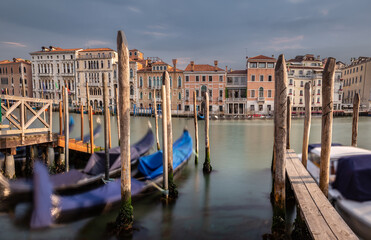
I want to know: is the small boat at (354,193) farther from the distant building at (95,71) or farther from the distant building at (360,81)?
the distant building at (360,81)

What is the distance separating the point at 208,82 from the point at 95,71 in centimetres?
1725

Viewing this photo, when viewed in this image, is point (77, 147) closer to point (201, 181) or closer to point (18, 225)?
point (18, 225)

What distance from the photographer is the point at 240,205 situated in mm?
5922

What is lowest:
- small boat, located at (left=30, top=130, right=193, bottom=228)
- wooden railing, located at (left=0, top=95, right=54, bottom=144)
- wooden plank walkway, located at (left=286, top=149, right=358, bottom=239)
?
small boat, located at (left=30, top=130, right=193, bottom=228)

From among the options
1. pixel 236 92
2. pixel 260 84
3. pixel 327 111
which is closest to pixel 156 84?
pixel 236 92

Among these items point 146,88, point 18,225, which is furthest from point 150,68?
point 18,225

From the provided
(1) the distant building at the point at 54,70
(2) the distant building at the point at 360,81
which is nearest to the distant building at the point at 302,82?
(2) the distant building at the point at 360,81

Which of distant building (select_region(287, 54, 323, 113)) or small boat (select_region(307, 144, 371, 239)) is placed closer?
small boat (select_region(307, 144, 371, 239))

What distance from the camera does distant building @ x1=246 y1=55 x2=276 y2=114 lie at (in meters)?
30.0

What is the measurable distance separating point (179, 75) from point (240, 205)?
27414 mm

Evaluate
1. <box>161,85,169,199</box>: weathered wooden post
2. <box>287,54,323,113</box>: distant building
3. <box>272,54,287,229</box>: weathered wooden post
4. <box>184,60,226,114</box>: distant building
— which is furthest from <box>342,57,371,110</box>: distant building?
<box>272,54,287,229</box>: weathered wooden post

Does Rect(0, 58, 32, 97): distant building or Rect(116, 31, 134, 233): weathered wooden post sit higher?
Rect(0, 58, 32, 97): distant building

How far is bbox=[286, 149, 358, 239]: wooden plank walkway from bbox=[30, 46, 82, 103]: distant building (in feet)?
123

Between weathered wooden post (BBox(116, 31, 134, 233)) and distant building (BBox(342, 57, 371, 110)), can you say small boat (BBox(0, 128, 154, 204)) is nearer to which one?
weathered wooden post (BBox(116, 31, 134, 233))
